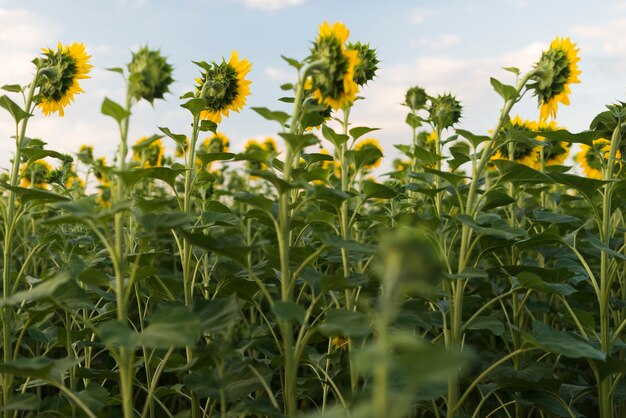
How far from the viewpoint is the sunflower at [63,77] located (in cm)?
228

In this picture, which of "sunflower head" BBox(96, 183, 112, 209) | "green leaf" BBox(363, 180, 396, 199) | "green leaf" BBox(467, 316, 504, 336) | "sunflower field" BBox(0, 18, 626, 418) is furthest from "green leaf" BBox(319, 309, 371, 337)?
"sunflower head" BBox(96, 183, 112, 209)

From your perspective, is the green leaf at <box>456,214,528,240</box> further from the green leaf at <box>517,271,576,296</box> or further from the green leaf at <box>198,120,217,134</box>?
the green leaf at <box>198,120,217,134</box>

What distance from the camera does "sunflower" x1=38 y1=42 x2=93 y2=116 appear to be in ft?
7.48

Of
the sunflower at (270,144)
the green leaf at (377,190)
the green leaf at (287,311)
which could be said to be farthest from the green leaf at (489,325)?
the sunflower at (270,144)

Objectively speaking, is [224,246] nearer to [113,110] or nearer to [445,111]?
[113,110]

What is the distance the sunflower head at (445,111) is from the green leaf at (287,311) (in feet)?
5.32

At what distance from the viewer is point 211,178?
233 centimetres

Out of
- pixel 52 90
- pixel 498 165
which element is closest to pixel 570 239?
pixel 498 165

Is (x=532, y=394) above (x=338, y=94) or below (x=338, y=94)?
below

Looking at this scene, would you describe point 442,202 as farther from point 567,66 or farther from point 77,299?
point 77,299

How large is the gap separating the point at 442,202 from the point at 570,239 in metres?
0.68

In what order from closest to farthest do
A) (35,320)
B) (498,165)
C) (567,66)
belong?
(35,320), (498,165), (567,66)

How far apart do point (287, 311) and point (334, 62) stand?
687 millimetres

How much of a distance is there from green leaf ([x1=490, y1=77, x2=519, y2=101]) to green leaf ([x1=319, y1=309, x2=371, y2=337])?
36.7 inches
